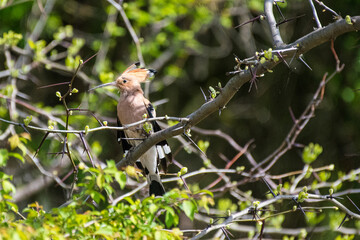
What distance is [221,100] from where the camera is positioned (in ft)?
7.26

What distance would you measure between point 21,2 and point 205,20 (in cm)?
195

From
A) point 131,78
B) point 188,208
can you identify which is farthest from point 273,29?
point 131,78

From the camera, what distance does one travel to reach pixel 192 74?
21.5ft

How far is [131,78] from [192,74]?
2.63m

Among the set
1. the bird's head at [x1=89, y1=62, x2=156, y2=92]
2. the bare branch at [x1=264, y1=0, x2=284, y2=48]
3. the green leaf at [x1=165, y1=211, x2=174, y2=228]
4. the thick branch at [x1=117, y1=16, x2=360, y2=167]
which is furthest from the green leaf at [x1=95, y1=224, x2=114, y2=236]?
the bird's head at [x1=89, y1=62, x2=156, y2=92]

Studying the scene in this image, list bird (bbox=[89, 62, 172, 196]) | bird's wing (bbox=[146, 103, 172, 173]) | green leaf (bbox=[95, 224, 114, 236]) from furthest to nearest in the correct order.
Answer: bird (bbox=[89, 62, 172, 196])
bird's wing (bbox=[146, 103, 172, 173])
green leaf (bbox=[95, 224, 114, 236])

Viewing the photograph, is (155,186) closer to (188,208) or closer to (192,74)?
(188,208)

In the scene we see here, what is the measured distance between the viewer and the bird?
3725mm

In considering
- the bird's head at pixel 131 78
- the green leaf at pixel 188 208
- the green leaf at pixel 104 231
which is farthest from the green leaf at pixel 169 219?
the bird's head at pixel 131 78

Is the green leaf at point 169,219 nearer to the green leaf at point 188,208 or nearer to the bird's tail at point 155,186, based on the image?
the green leaf at point 188,208

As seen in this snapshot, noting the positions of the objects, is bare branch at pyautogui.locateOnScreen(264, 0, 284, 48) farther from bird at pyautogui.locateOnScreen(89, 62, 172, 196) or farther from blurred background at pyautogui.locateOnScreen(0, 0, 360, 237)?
blurred background at pyautogui.locateOnScreen(0, 0, 360, 237)

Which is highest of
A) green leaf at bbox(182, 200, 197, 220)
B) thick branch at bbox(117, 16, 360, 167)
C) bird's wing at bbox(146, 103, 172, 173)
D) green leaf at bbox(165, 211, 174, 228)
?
thick branch at bbox(117, 16, 360, 167)

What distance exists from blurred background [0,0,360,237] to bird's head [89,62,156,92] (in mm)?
450

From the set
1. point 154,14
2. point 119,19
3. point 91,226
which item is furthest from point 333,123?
point 91,226
